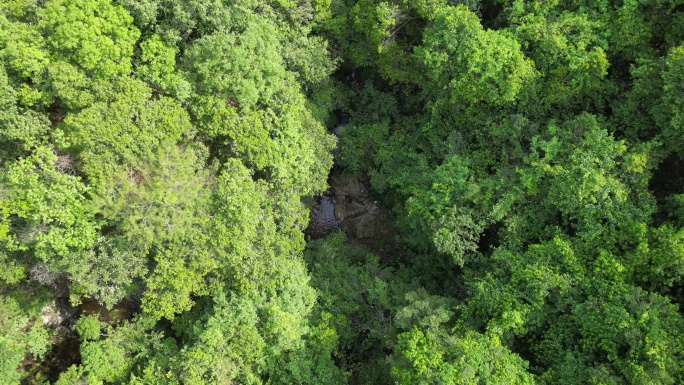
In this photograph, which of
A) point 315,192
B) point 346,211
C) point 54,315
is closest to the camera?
point 54,315

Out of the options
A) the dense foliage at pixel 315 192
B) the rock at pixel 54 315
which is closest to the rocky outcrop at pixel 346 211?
the dense foliage at pixel 315 192

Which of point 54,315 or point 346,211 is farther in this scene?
point 346,211

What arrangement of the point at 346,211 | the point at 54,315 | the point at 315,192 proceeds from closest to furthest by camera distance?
1. the point at 54,315
2. the point at 315,192
3. the point at 346,211

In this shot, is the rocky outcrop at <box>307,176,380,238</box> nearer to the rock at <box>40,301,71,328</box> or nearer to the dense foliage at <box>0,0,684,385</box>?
the dense foliage at <box>0,0,684,385</box>

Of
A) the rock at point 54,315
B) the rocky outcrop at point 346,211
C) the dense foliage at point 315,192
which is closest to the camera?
the dense foliage at point 315,192

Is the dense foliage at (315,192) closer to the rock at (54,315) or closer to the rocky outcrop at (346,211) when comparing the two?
the rock at (54,315)

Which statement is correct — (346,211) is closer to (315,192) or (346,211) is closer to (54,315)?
(315,192)

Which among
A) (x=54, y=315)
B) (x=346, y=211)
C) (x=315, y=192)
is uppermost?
(x=315, y=192)

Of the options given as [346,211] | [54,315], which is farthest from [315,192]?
[54,315]

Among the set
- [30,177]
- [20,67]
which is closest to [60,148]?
[30,177]

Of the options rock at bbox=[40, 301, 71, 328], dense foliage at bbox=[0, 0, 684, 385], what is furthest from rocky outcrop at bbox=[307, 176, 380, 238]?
rock at bbox=[40, 301, 71, 328]
